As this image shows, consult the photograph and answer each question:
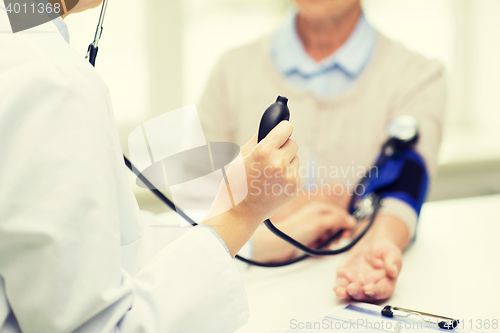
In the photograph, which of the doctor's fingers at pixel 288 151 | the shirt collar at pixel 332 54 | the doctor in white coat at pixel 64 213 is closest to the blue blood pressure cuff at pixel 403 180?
the shirt collar at pixel 332 54

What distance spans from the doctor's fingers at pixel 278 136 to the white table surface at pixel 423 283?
0.66 feet

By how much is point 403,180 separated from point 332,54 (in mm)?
378

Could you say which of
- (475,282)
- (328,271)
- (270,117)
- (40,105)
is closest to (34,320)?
(40,105)

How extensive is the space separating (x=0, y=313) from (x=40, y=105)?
0.13 meters

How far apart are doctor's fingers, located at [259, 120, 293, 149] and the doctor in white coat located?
13cm

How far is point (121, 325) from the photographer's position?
27cm

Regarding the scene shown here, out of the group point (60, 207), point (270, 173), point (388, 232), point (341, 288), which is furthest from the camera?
point (388, 232)

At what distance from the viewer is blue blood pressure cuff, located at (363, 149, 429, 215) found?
73 cm

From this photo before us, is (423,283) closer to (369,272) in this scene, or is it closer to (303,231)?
(369,272)

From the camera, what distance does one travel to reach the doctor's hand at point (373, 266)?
0.47m

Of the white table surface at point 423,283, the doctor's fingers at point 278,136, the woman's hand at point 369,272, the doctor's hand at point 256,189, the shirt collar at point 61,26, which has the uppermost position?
the shirt collar at point 61,26

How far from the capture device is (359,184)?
0.81 m

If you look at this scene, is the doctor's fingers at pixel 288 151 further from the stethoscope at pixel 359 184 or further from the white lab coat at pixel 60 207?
the white lab coat at pixel 60 207

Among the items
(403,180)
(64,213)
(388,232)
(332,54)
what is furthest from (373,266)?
(332,54)
